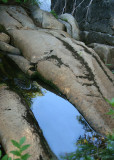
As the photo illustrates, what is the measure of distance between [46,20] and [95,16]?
1.82 metres

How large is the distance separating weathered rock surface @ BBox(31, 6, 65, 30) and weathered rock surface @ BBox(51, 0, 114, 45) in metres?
1.20

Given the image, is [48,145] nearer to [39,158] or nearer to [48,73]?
[39,158]

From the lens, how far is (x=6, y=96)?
2.98 m

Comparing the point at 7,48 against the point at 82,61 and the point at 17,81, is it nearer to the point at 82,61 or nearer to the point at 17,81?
the point at 17,81

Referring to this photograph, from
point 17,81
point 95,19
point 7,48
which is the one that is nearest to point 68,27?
point 95,19

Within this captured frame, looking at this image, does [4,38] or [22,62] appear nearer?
[22,62]

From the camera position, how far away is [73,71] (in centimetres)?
375

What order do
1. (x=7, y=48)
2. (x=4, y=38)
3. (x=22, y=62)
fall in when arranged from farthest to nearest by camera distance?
(x=4, y=38) < (x=7, y=48) < (x=22, y=62)

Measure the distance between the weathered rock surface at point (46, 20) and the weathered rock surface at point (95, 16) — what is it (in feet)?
3.94

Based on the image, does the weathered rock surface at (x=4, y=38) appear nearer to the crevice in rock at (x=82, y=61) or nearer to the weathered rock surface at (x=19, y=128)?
the crevice in rock at (x=82, y=61)

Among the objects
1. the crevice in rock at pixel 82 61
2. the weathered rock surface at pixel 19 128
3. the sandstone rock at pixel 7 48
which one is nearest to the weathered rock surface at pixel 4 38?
the sandstone rock at pixel 7 48

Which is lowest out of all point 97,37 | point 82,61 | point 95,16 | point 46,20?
point 82,61

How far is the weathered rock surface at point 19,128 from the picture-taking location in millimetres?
2223

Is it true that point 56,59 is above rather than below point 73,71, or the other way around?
above
